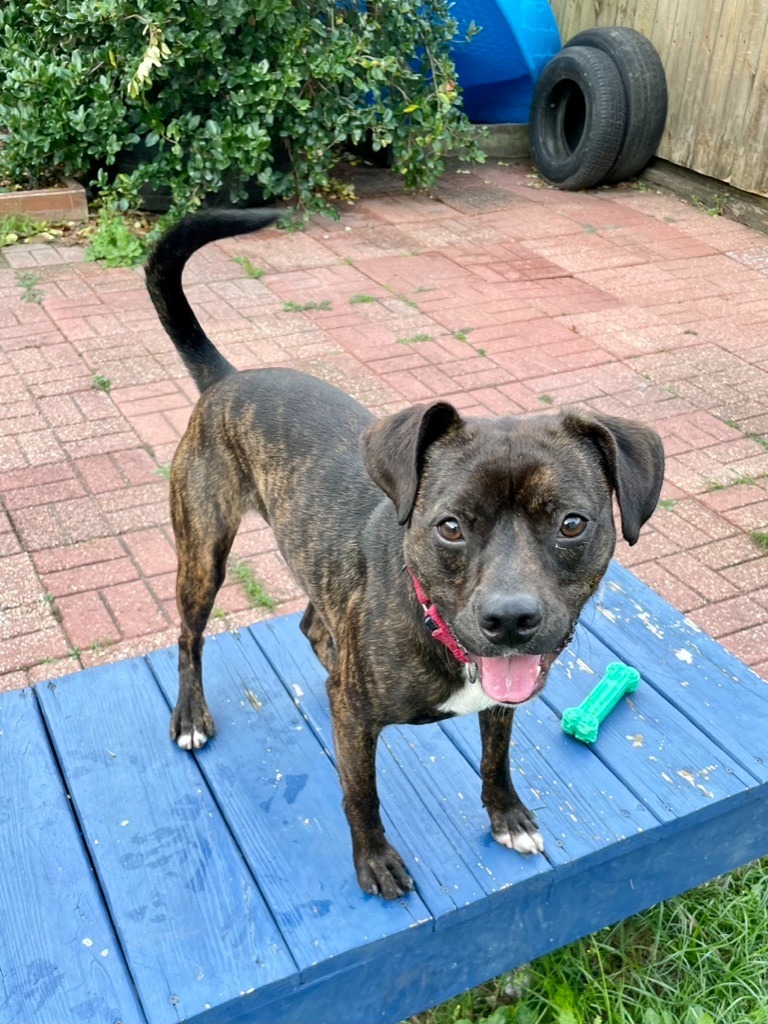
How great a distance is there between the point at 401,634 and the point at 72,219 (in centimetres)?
598

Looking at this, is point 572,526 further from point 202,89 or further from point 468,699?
point 202,89

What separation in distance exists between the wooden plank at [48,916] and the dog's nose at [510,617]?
113cm

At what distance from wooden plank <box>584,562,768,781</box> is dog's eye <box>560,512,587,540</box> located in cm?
111

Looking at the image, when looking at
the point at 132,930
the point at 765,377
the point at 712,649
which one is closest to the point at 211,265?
the point at 765,377

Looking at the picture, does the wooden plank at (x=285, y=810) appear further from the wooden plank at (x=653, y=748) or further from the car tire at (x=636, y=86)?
the car tire at (x=636, y=86)

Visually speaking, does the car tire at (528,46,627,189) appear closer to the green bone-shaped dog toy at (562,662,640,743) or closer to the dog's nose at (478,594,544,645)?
the green bone-shaped dog toy at (562,662,640,743)

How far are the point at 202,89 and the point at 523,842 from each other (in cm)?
598

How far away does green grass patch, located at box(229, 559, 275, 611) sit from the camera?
3926mm

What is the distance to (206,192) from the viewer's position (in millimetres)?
7273

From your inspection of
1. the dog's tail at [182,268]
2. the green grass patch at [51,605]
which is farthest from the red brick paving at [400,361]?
the dog's tail at [182,268]

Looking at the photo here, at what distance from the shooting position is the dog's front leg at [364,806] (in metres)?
2.42

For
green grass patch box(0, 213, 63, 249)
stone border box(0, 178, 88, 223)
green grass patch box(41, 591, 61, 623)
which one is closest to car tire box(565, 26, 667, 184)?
stone border box(0, 178, 88, 223)

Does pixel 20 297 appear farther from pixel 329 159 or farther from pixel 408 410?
pixel 408 410

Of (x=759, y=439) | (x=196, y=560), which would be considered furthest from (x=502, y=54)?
(x=196, y=560)
